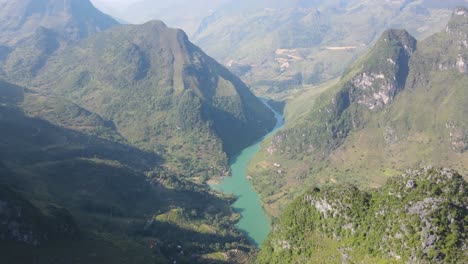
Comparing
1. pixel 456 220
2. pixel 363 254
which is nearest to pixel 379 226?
pixel 363 254

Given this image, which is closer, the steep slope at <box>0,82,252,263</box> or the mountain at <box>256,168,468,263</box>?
the mountain at <box>256,168,468,263</box>

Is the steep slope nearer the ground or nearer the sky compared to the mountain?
nearer the sky

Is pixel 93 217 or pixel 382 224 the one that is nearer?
pixel 382 224

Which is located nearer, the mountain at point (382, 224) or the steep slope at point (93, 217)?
the mountain at point (382, 224)

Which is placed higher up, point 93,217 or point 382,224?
point 93,217

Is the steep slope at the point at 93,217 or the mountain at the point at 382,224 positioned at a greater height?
the steep slope at the point at 93,217
